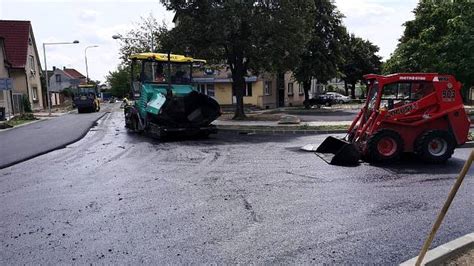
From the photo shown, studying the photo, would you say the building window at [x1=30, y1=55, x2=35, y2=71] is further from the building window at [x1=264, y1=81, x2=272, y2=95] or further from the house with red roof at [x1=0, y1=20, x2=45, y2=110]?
the building window at [x1=264, y1=81, x2=272, y2=95]

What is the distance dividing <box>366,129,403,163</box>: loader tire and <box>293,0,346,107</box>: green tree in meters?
27.5

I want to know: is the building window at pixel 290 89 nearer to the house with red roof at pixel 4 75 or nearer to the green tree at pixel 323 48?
the green tree at pixel 323 48

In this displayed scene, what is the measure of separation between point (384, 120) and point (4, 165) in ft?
31.8

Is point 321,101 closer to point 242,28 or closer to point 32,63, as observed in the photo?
point 242,28

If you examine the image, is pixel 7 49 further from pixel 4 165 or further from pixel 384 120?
pixel 384 120

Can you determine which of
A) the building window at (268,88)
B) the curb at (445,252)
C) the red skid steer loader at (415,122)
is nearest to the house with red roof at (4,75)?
the building window at (268,88)

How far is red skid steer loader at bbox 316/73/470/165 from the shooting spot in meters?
9.54

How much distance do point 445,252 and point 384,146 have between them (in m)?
5.94

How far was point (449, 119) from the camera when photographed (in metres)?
9.66

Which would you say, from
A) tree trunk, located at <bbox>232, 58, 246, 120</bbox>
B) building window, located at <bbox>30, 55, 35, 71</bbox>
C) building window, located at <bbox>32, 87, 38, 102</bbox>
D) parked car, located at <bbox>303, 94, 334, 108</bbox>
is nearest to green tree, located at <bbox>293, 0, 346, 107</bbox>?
parked car, located at <bbox>303, 94, 334, 108</bbox>

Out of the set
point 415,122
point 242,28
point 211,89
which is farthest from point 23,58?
point 415,122

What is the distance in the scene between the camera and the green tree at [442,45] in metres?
21.1

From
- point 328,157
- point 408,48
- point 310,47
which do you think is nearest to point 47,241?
point 328,157

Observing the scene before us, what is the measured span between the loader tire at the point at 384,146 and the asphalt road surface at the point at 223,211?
0.32 m
